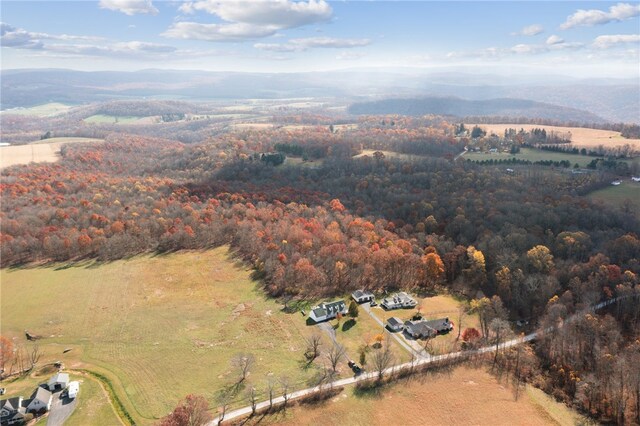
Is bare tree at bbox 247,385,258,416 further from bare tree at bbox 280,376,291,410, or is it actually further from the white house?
the white house

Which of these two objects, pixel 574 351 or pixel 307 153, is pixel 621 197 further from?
pixel 307 153

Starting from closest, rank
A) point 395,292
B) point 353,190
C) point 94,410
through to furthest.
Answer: point 94,410 → point 395,292 → point 353,190

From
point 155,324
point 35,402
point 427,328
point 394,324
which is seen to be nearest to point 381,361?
point 394,324

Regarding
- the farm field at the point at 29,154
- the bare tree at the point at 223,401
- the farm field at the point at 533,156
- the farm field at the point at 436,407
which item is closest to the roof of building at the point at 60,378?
the bare tree at the point at 223,401

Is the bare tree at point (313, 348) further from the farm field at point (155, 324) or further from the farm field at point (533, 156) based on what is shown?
the farm field at point (533, 156)

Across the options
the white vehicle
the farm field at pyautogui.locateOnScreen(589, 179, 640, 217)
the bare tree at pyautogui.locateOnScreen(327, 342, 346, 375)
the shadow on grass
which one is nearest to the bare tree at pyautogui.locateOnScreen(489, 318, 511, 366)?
the shadow on grass

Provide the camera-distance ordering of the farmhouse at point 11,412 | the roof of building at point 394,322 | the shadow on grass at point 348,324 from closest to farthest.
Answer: the farmhouse at point 11,412
the roof of building at point 394,322
the shadow on grass at point 348,324

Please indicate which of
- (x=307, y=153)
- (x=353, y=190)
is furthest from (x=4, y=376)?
(x=307, y=153)
